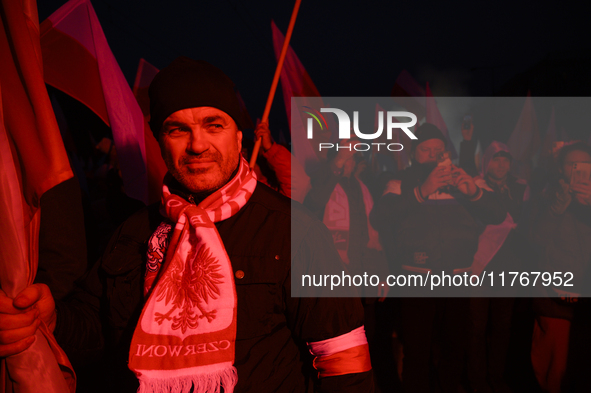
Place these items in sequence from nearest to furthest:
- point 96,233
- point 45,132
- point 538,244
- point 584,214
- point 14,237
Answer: point 14,237 → point 45,132 → point 584,214 → point 538,244 → point 96,233

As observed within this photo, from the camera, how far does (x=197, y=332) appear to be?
130 centimetres

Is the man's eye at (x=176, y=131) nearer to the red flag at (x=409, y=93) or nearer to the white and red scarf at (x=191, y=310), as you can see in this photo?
the white and red scarf at (x=191, y=310)

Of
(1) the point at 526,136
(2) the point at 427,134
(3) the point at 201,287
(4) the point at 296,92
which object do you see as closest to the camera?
(3) the point at 201,287

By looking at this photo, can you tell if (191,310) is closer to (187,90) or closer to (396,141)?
(187,90)

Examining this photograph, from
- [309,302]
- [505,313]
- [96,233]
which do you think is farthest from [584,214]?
[96,233]

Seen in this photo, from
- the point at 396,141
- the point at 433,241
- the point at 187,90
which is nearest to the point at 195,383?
the point at 187,90

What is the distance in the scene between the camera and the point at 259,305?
1.35 metres

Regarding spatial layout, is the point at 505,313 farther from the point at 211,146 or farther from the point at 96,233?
the point at 96,233

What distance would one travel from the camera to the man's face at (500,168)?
369 centimetres

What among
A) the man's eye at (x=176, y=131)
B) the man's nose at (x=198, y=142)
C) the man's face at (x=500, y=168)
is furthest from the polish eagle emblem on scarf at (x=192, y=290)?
the man's face at (x=500, y=168)

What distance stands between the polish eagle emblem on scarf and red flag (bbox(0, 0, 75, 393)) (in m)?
0.37

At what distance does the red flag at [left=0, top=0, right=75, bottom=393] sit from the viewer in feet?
3.11

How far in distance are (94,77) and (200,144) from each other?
2.17 m

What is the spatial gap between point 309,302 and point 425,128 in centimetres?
225
